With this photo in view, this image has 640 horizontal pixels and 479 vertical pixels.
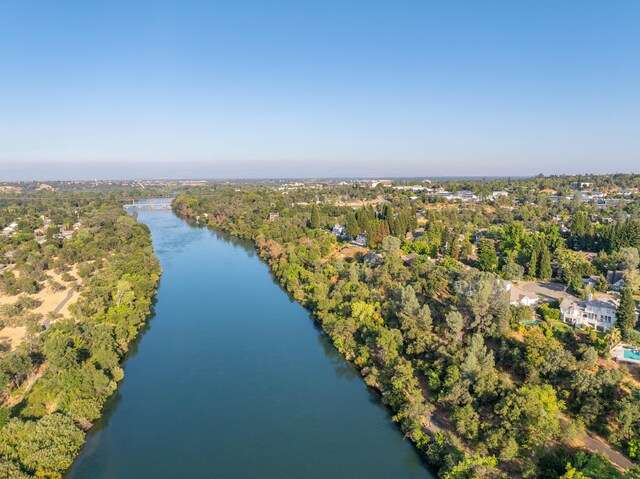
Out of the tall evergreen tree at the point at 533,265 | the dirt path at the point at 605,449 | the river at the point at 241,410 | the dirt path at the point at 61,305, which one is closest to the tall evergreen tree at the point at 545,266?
the tall evergreen tree at the point at 533,265

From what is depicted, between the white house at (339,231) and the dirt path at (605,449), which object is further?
the white house at (339,231)

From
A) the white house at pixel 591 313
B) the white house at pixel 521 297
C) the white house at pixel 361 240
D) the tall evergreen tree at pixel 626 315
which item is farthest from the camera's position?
the white house at pixel 361 240

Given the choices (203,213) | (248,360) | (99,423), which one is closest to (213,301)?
(248,360)

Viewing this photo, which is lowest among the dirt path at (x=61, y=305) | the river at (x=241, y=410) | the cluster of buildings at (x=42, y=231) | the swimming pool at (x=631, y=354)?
the river at (x=241, y=410)

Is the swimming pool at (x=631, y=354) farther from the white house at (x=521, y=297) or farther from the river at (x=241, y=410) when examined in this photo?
the river at (x=241, y=410)

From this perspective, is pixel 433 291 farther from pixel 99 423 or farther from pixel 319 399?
pixel 99 423

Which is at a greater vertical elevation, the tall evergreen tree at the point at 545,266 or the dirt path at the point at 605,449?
the tall evergreen tree at the point at 545,266

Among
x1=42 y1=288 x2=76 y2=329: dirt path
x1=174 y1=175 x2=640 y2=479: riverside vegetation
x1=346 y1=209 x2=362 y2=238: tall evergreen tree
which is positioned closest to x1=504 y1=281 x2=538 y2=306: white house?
x1=174 y1=175 x2=640 y2=479: riverside vegetation

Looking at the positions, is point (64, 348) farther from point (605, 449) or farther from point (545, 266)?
point (545, 266)
